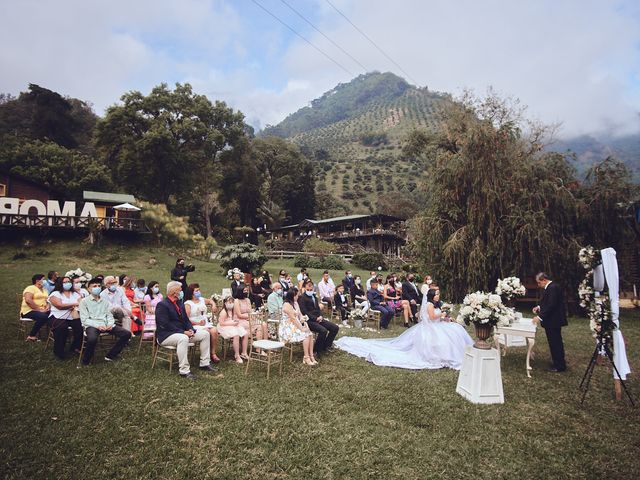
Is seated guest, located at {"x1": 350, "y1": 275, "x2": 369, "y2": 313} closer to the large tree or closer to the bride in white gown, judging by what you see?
the bride in white gown

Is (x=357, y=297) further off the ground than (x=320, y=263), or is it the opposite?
(x=320, y=263)

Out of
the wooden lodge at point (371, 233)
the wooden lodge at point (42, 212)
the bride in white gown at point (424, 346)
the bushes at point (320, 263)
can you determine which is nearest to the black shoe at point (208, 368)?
the bride in white gown at point (424, 346)

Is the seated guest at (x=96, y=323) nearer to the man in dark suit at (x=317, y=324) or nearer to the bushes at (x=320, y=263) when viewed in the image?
the man in dark suit at (x=317, y=324)

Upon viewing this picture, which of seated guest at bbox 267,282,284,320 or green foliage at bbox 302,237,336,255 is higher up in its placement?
green foliage at bbox 302,237,336,255

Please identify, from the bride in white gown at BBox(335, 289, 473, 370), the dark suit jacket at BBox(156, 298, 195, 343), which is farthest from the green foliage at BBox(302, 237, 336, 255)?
the dark suit jacket at BBox(156, 298, 195, 343)

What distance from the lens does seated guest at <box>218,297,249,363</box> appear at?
739 cm

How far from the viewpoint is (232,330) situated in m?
7.47

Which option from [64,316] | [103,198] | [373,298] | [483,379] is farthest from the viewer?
[103,198]

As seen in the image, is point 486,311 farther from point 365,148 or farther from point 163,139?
point 365,148

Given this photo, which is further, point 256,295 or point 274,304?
point 256,295

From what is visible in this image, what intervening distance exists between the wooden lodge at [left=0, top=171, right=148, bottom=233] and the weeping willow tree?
21451 mm

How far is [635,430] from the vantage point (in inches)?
186

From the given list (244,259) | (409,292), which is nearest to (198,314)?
(409,292)

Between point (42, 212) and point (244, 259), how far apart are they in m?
15.0
